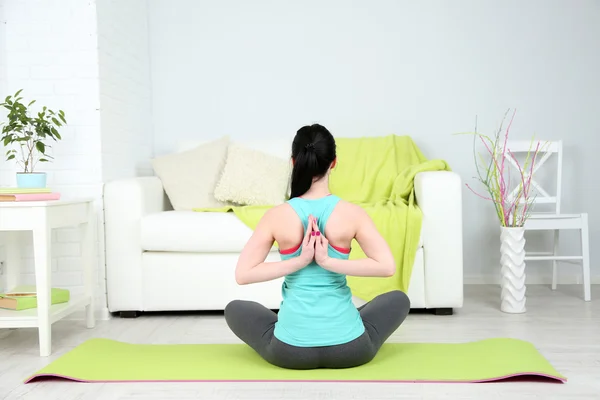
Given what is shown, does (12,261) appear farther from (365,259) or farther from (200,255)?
(365,259)

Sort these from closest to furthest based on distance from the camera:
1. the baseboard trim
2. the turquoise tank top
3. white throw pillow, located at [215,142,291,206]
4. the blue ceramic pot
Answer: the turquoise tank top < the blue ceramic pot < white throw pillow, located at [215,142,291,206] < the baseboard trim

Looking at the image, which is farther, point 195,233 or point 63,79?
point 63,79

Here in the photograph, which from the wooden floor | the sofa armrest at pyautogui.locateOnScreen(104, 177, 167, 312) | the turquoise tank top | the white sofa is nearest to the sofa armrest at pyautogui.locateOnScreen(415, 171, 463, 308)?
the white sofa

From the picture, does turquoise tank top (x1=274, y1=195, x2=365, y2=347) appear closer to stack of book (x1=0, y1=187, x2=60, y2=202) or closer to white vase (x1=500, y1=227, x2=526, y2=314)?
stack of book (x1=0, y1=187, x2=60, y2=202)

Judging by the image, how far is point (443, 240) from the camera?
314 centimetres

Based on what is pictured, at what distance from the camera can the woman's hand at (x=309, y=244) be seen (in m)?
2.01

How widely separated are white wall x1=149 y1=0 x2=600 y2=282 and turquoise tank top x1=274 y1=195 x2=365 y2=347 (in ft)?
6.90

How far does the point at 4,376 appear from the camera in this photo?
230 centimetres

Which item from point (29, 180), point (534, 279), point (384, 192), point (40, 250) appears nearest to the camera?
point (40, 250)

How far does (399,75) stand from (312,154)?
7.45 feet

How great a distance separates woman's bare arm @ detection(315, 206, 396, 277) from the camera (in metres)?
2.02

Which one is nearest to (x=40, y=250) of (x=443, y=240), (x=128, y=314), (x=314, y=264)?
(x=128, y=314)
